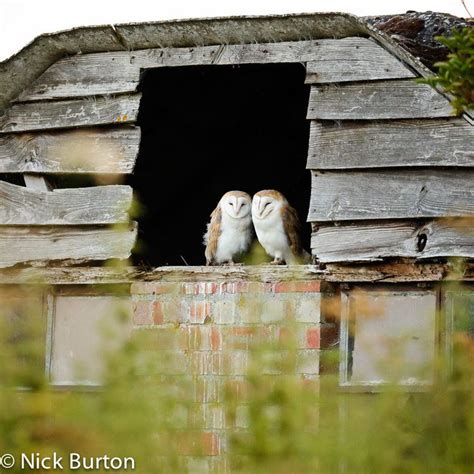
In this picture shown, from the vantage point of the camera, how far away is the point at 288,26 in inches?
271

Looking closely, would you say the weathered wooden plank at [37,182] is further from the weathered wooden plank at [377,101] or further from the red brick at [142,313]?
the weathered wooden plank at [377,101]

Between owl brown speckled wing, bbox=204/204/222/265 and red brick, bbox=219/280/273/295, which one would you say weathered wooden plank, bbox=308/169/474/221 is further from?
owl brown speckled wing, bbox=204/204/222/265

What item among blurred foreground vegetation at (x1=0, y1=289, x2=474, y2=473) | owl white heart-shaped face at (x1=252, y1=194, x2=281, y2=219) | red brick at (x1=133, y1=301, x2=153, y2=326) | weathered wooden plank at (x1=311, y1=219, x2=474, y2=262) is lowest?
blurred foreground vegetation at (x1=0, y1=289, x2=474, y2=473)

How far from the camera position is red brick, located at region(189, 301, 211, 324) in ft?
22.7

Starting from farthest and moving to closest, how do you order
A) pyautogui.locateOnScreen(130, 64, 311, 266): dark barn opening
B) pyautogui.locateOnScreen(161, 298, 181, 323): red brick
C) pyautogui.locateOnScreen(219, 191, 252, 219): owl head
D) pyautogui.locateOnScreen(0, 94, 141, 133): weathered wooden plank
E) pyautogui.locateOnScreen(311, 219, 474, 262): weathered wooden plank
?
pyautogui.locateOnScreen(130, 64, 311, 266): dark barn opening
pyautogui.locateOnScreen(219, 191, 252, 219): owl head
pyautogui.locateOnScreen(0, 94, 141, 133): weathered wooden plank
pyautogui.locateOnScreen(161, 298, 181, 323): red brick
pyautogui.locateOnScreen(311, 219, 474, 262): weathered wooden plank

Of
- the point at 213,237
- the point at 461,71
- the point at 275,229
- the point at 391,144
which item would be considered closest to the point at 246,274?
the point at 275,229

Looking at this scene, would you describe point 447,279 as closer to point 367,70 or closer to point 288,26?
point 367,70

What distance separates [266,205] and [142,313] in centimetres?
102

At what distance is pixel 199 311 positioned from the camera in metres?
6.96

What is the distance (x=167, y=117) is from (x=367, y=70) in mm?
1875

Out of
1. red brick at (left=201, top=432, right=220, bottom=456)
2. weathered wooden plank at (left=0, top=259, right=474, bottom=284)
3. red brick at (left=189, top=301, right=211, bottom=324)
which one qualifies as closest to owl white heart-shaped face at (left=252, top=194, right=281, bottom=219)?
weathered wooden plank at (left=0, top=259, right=474, bottom=284)

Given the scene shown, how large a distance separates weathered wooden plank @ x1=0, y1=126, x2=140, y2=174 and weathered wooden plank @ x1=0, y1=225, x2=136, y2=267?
13.9 inches

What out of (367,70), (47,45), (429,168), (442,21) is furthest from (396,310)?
(47,45)
